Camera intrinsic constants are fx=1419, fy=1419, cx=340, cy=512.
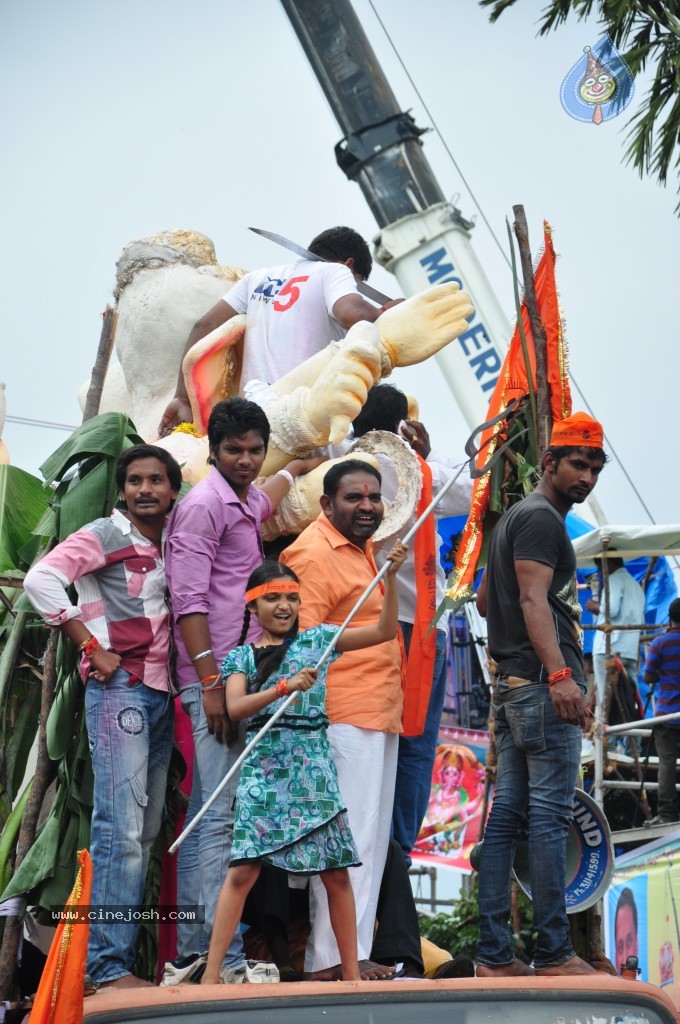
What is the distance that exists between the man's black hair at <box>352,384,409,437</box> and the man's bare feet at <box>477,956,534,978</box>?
7.60 ft

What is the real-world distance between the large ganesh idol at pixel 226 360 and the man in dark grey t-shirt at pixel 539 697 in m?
0.94

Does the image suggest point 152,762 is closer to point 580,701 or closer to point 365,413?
point 580,701

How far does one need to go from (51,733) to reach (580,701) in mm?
1810

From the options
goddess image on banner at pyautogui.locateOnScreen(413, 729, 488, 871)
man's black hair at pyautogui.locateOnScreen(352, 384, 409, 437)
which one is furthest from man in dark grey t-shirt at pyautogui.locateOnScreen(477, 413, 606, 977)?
goddess image on banner at pyautogui.locateOnScreen(413, 729, 488, 871)

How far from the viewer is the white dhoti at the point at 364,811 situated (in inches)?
182

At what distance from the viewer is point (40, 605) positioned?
4.65 meters

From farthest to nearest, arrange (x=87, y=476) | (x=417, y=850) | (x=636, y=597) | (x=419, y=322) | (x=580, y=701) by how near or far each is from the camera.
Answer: (x=417, y=850) → (x=636, y=597) → (x=419, y=322) → (x=87, y=476) → (x=580, y=701)

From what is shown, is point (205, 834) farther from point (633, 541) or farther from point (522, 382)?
point (633, 541)

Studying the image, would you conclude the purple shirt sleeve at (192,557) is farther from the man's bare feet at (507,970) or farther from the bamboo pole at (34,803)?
the man's bare feet at (507,970)

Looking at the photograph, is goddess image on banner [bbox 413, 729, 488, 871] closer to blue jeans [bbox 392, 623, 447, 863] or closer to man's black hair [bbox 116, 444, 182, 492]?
blue jeans [bbox 392, 623, 447, 863]

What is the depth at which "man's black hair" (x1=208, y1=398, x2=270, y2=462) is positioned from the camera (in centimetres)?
495

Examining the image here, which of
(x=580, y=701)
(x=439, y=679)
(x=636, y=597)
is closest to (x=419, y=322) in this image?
(x=439, y=679)

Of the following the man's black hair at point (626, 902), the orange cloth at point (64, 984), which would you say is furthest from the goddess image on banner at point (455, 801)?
the orange cloth at point (64, 984)

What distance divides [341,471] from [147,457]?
679 mm
